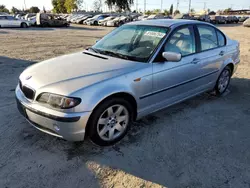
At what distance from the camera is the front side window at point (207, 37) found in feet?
14.2

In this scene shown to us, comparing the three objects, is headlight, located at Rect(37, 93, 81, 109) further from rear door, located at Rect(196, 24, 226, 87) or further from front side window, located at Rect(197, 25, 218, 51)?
front side window, located at Rect(197, 25, 218, 51)

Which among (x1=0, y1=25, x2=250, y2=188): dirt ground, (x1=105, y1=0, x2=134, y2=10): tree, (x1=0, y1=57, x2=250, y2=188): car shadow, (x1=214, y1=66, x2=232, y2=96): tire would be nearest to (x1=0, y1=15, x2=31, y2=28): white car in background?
(x1=0, y1=25, x2=250, y2=188): dirt ground

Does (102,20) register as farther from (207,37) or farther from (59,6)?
(59,6)

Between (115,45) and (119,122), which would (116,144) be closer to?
(119,122)

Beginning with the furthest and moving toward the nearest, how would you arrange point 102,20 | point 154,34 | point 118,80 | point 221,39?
point 102,20, point 221,39, point 154,34, point 118,80

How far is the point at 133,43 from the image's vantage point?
3.77 metres

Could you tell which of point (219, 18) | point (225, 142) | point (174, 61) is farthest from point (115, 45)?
point (219, 18)

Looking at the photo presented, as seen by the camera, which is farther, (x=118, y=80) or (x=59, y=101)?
(x=118, y=80)

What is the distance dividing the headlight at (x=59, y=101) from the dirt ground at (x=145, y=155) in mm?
699

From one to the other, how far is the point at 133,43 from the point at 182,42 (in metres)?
0.84

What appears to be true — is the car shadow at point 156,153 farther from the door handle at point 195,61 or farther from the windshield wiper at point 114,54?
the windshield wiper at point 114,54

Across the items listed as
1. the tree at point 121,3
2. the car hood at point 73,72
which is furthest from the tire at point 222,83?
the tree at point 121,3

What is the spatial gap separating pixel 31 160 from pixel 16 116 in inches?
51.6

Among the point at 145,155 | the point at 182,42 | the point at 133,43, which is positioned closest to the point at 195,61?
the point at 182,42
